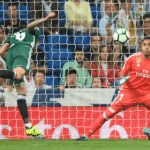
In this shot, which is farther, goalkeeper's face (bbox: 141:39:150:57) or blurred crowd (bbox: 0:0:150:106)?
blurred crowd (bbox: 0:0:150:106)

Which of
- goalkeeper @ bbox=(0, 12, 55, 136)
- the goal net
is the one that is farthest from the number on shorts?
the goal net

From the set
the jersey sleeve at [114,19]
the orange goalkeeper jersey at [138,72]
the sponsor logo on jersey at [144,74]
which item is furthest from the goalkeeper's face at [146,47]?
the jersey sleeve at [114,19]

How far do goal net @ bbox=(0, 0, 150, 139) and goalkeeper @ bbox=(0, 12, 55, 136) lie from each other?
3.48 feet

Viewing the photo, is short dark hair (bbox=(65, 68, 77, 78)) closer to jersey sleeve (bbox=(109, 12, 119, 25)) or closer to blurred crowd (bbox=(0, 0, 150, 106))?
blurred crowd (bbox=(0, 0, 150, 106))

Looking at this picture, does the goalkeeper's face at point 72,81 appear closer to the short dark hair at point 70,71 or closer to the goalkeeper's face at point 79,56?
the short dark hair at point 70,71

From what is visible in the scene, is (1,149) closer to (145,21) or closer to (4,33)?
(4,33)

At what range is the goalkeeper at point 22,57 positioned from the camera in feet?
15.1

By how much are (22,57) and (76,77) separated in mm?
1686

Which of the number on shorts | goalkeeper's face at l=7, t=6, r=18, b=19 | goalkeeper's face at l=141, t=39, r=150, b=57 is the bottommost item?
goalkeeper's face at l=141, t=39, r=150, b=57

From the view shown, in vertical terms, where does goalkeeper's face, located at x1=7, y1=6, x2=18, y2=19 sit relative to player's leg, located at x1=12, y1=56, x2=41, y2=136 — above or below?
above

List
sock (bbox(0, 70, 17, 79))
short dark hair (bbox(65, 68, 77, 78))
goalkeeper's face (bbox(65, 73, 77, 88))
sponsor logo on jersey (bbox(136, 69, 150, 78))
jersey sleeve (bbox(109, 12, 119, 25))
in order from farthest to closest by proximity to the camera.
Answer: jersey sleeve (bbox(109, 12, 119, 25)), short dark hair (bbox(65, 68, 77, 78)), goalkeeper's face (bbox(65, 73, 77, 88)), sponsor logo on jersey (bbox(136, 69, 150, 78)), sock (bbox(0, 70, 17, 79))

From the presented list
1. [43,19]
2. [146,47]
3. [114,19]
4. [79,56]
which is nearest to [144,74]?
[146,47]

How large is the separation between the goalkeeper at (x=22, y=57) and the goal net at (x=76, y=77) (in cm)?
106

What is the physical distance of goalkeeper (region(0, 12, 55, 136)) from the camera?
15.1ft
